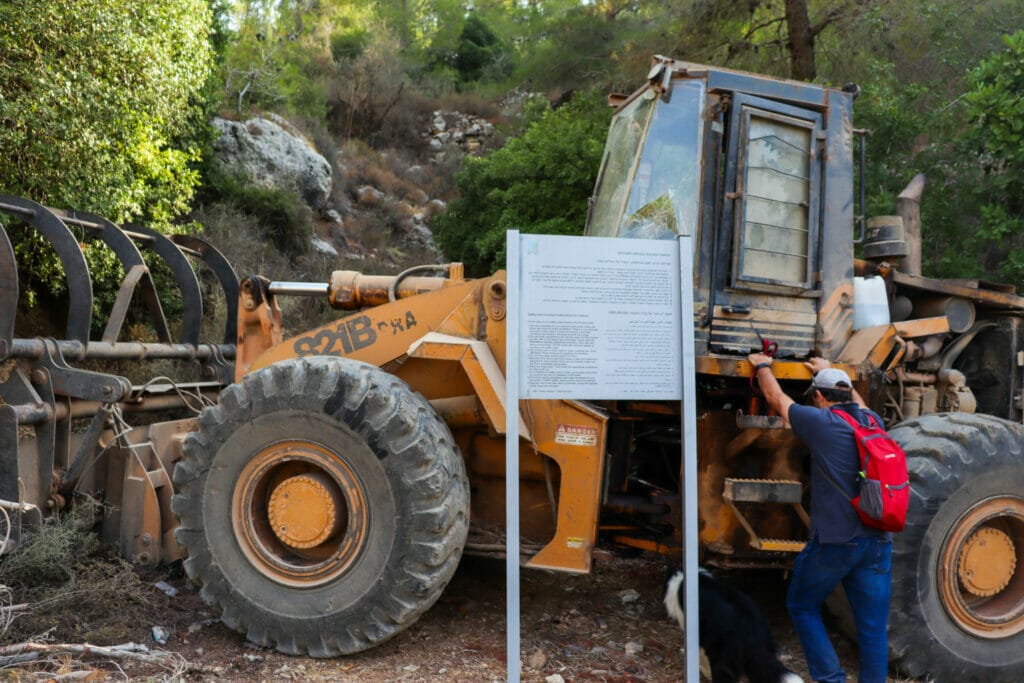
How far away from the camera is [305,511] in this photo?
14.5 feet

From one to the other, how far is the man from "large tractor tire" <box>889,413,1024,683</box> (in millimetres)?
391

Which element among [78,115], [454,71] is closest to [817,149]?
[78,115]

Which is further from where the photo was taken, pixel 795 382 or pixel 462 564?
pixel 462 564

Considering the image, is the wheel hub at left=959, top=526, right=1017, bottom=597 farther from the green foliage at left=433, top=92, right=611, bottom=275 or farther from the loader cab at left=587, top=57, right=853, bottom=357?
the green foliage at left=433, top=92, right=611, bottom=275

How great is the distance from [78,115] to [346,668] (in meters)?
7.82

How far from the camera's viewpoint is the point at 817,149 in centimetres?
486

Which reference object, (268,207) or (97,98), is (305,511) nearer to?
(97,98)

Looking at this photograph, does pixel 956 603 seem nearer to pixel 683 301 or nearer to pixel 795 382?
pixel 795 382

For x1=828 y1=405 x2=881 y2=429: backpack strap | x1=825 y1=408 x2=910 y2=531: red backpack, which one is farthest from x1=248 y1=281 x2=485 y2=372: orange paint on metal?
x1=825 y1=408 x2=910 y2=531: red backpack

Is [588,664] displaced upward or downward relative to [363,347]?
downward

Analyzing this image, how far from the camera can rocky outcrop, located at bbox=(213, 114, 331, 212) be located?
16688 mm

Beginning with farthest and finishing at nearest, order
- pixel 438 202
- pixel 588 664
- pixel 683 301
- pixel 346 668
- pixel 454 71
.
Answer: pixel 454 71
pixel 438 202
pixel 588 664
pixel 346 668
pixel 683 301

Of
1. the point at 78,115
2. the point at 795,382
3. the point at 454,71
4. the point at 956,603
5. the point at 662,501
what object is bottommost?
the point at 956,603

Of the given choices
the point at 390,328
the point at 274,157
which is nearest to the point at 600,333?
the point at 390,328
